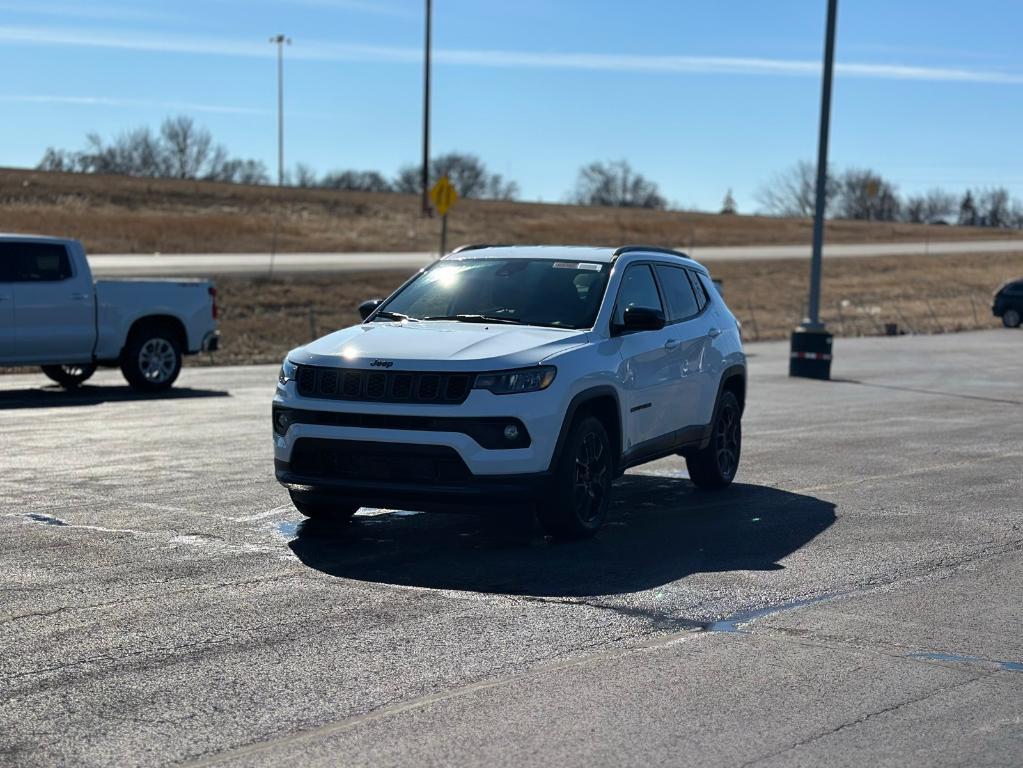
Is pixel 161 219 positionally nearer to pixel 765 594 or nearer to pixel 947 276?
pixel 947 276

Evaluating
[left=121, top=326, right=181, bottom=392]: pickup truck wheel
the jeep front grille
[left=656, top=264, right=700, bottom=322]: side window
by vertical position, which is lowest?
[left=121, top=326, right=181, bottom=392]: pickup truck wheel

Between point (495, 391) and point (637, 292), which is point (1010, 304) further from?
point (495, 391)

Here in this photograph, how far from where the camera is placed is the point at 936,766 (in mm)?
5160

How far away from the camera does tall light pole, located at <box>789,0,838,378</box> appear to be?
78.8 ft

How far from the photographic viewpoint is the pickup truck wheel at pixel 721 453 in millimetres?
11570

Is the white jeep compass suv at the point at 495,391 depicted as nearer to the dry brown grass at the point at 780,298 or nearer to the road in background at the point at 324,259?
the dry brown grass at the point at 780,298

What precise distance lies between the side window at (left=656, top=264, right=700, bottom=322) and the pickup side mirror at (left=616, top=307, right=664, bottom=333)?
1.08 meters

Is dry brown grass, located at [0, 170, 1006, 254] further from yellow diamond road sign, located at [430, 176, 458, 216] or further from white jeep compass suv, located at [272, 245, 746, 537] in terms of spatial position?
white jeep compass suv, located at [272, 245, 746, 537]

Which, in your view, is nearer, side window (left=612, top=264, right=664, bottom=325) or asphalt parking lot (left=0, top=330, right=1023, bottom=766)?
asphalt parking lot (left=0, top=330, right=1023, bottom=766)

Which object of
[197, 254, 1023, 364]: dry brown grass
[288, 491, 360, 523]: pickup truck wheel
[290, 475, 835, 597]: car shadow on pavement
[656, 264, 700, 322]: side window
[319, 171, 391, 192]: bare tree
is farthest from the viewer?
[319, 171, 391, 192]: bare tree

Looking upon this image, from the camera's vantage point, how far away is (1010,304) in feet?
143

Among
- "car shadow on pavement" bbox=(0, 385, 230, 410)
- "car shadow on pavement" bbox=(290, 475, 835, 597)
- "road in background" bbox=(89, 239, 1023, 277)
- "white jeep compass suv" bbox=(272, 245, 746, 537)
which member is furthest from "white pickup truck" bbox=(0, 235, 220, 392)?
"road in background" bbox=(89, 239, 1023, 277)

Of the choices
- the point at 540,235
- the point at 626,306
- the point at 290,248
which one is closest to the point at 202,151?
the point at 540,235

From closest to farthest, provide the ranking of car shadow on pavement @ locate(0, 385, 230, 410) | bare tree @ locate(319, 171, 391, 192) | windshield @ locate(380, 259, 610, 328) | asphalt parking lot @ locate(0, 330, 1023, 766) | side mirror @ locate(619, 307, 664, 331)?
asphalt parking lot @ locate(0, 330, 1023, 766) → side mirror @ locate(619, 307, 664, 331) → windshield @ locate(380, 259, 610, 328) → car shadow on pavement @ locate(0, 385, 230, 410) → bare tree @ locate(319, 171, 391, 192)
